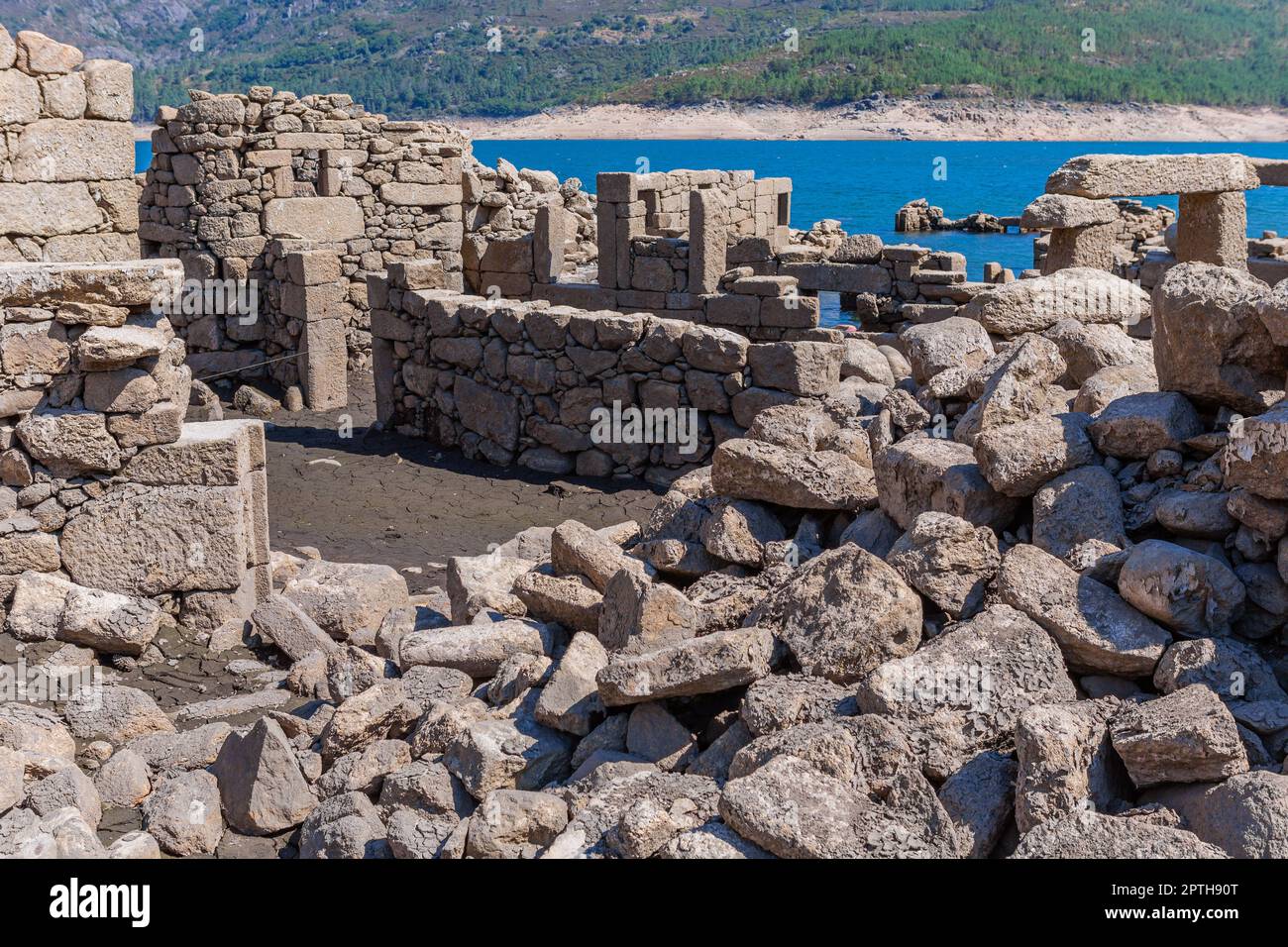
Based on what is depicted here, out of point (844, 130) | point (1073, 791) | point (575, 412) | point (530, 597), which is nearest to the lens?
point (1073, 791)

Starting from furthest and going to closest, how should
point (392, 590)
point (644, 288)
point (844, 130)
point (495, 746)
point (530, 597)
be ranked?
1. point (844, 130)
2. point (644, 288)
3. point (392, 590)
4. point (530, 597)
5. point (495, 746)

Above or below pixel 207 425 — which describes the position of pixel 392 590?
below

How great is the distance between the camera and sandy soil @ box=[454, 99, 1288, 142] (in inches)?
3620

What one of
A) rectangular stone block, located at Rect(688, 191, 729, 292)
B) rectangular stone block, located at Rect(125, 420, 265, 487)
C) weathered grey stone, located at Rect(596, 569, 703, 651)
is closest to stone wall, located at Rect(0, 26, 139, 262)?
rectangular stone block, located at Rect(125, 420, 265, 487)

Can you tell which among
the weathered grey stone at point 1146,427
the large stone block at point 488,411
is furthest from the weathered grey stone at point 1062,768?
the large stone block at point 488,411

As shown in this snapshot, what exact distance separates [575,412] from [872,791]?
24.6ft

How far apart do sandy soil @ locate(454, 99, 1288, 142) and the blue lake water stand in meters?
1.55

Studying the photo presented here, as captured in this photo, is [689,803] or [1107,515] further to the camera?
[1107,515]

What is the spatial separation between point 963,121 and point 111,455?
9620 cm

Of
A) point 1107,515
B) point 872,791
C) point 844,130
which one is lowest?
point 872,791

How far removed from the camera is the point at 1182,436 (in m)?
4.97

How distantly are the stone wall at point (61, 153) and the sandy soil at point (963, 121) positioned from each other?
82.7 m

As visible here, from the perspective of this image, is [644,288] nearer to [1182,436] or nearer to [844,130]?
[1182,436]

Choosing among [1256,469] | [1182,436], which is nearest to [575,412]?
[1182,436]
